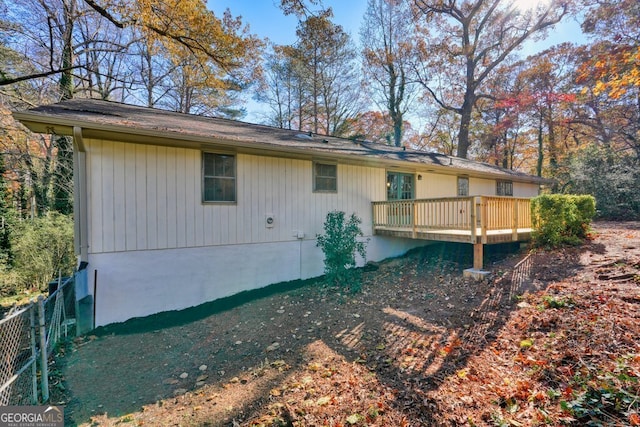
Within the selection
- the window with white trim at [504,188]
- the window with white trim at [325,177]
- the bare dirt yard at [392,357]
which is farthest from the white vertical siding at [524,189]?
the window with white trim at [325,177]

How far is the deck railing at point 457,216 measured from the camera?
6668 mm

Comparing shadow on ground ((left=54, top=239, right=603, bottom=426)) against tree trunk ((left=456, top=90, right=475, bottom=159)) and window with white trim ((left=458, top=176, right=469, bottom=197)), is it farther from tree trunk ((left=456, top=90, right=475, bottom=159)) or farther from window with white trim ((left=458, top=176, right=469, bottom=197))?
tree trunk ((left=456, top=90, right=475, bottom=159))

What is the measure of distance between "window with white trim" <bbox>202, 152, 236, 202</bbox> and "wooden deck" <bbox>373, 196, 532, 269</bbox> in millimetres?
4518

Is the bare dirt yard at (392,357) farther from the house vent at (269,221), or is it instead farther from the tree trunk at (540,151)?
the tree trunk at (540,151)

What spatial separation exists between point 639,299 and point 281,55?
66.3 ft

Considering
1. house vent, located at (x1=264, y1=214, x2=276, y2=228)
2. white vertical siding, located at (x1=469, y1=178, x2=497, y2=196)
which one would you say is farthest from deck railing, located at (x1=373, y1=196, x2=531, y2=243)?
white vertical siding, located at (x1=469, y1=178, x2=497, y2=196)

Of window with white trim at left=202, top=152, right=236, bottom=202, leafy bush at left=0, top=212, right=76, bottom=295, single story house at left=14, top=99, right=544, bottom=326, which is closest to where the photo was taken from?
single story house at left=14, top=99, right=544, bottom=326

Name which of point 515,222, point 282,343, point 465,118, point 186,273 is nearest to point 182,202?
point 186,273

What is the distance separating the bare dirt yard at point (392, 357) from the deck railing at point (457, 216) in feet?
3.54

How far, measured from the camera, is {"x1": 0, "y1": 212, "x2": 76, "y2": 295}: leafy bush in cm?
827

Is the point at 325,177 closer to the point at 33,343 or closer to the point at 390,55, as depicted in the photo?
the point at 33,343

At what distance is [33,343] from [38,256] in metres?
7.15

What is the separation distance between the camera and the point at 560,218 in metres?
7.29

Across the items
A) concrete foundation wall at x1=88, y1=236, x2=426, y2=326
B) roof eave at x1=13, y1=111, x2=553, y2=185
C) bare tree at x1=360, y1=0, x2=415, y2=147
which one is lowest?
concrete foundation wall at x1=88, y1=236, x2=426, y2=326
